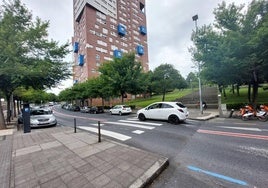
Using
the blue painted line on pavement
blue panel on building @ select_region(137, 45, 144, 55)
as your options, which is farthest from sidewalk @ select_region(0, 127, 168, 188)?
blue panel on building @ select_region(137, 45, 144, 55)

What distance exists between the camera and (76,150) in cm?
543

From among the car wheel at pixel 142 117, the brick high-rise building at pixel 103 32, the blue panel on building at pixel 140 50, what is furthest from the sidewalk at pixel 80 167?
the blue panel on building at pixel 140 50

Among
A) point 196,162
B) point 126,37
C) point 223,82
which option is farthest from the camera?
point 126,37

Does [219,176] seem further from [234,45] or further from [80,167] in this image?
[234,45]

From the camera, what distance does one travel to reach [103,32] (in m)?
55.9

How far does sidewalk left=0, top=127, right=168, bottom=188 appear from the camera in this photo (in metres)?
3.31

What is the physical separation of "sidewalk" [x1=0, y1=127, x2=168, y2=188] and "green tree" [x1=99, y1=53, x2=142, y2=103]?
59.4ft

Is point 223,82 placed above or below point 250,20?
below

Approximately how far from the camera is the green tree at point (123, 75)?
920 inches

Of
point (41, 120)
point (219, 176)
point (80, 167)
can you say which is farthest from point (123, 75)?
point (219, 176)

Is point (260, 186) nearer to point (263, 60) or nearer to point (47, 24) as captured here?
point (263, 60)

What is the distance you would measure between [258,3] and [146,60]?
62510 mm

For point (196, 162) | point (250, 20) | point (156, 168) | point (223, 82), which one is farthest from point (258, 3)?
point (156, 168)

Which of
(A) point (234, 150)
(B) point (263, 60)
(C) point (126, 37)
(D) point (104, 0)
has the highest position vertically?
(D) point (104, 0)
